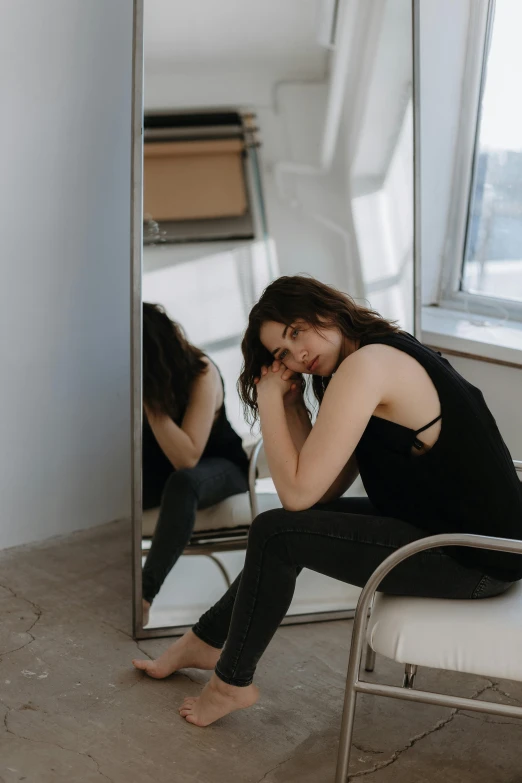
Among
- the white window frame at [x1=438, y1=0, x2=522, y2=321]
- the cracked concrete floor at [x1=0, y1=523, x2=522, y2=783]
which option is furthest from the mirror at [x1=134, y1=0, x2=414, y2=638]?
the white window frame at [x1=438, y1=0, x2=522, y2=321]

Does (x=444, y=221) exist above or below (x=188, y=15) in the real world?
below

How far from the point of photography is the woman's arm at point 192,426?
218cm

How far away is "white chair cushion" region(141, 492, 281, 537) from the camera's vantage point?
86.6 inches

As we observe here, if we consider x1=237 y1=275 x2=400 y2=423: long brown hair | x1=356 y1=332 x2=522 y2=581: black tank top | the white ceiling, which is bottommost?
x1=356 y1=332 x2=522 y2=581: black tank top

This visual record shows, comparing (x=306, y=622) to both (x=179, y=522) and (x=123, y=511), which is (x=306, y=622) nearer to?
(x=179, y=522)

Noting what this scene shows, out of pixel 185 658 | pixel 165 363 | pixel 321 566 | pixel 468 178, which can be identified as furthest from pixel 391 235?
pixel 185 658

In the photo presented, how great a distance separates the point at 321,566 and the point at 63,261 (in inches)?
50.3

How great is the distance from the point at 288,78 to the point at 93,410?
1122 millimetres

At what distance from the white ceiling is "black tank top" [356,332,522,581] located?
92 centimetres

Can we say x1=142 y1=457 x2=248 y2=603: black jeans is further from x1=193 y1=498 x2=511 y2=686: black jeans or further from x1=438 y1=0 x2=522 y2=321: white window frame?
x1=438 y1=0 x2=522 y2=321: white window frame

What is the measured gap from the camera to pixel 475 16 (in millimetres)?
2596

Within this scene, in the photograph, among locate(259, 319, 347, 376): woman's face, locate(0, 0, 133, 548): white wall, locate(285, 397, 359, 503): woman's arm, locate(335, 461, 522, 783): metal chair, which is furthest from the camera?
locate(0, 0, 133, 548): white wall

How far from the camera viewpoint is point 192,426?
7.24 feet

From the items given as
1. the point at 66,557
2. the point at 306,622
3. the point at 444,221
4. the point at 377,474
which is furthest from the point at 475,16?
the point at 66,557
